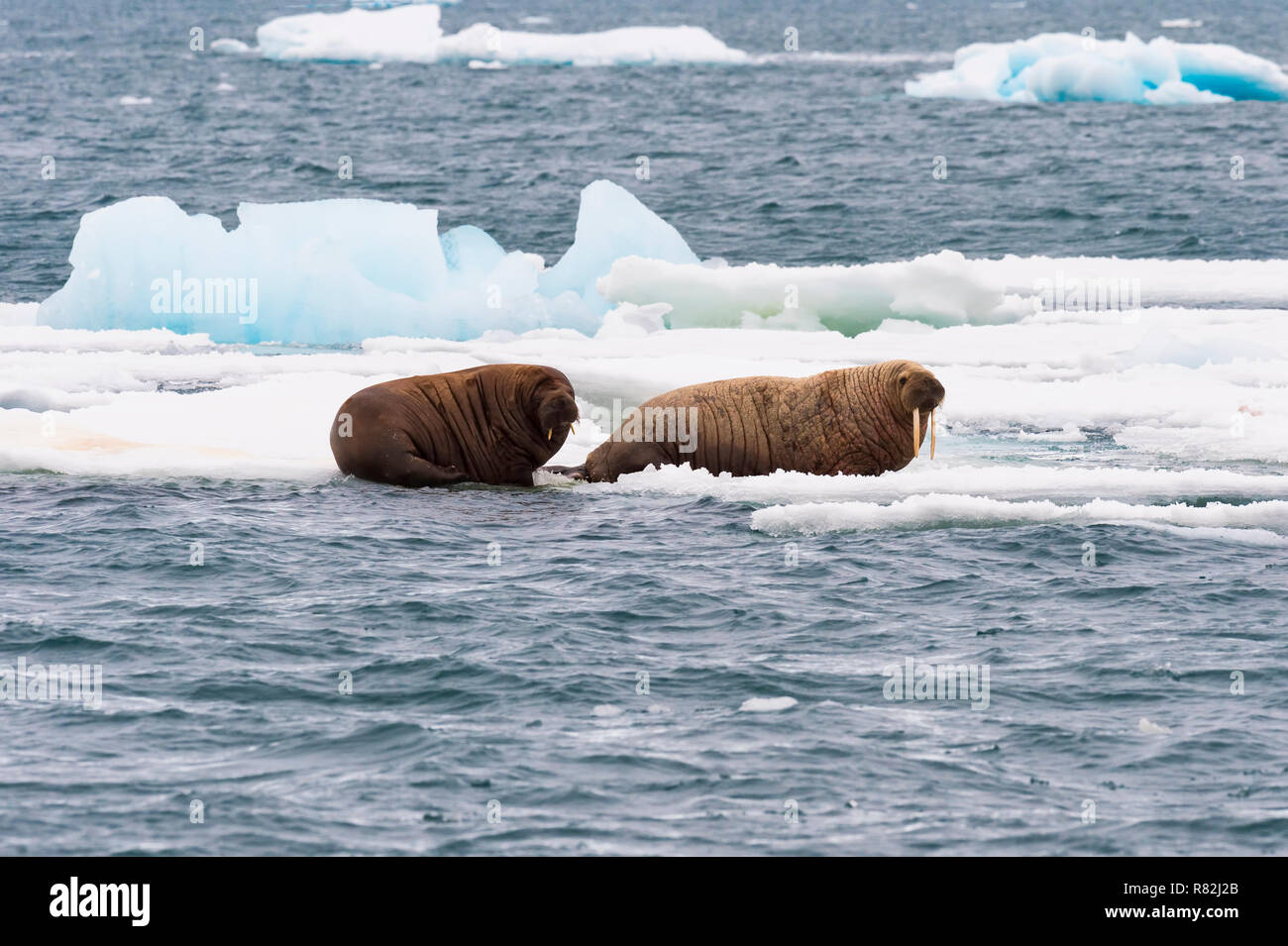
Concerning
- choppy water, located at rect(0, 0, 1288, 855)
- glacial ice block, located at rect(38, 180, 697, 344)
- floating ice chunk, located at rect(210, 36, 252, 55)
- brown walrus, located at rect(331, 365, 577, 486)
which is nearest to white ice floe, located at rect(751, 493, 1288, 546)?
choppy water, located at rect(0, 0, 1288, 855)

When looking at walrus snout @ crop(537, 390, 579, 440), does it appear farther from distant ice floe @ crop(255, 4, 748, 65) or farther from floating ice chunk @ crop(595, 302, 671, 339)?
distant ice floe @ crop(255, 4, 748, 65)

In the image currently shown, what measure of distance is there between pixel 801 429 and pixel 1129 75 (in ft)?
120

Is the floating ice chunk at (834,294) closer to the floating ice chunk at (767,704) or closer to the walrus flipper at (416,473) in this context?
the walrus flipper at (416,473)

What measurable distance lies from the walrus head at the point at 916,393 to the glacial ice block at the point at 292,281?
7.37 m

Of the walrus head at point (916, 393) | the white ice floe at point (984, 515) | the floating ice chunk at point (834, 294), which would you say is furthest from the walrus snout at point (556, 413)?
the floating ice chunk at point (834, 294)

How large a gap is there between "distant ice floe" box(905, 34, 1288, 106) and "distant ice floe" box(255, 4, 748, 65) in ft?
56.1

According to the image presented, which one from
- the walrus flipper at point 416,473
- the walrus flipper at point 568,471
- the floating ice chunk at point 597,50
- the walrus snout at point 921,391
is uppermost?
the floating ice chunk at point 597,50

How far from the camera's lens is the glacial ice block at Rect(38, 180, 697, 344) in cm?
1916

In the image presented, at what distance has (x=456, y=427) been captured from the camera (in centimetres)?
1252

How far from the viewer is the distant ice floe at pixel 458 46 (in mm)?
63344

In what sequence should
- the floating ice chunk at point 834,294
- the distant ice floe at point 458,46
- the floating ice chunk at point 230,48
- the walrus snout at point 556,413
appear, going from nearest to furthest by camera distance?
the walrus snout at point 556,413
the floating ice chunk at point 834,294
the distant ice floe at point 458,46
the floating ice chunk at point 230,48

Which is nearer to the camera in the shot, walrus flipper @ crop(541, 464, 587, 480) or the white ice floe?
the white ice floe
